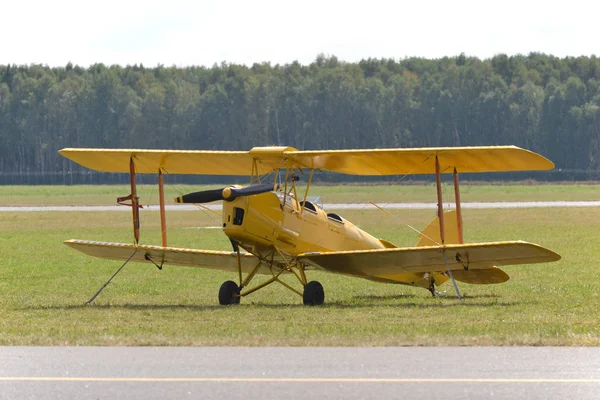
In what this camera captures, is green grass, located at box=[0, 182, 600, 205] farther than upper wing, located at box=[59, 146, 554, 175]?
Yes

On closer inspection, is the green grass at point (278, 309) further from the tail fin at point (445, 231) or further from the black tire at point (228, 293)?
the tail fin at point (445, 231)

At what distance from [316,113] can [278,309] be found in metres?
111

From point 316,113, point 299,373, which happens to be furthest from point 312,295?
point 316,113

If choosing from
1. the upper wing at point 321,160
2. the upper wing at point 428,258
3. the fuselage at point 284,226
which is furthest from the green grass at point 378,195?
the upper wing at point 428,258

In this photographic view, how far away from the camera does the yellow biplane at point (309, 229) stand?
49.8 feet

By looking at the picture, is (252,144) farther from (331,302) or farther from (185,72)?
(331,302)

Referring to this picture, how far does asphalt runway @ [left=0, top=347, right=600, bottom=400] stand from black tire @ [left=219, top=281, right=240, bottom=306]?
493 cm

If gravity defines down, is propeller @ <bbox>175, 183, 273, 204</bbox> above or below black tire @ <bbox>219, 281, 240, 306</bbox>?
above

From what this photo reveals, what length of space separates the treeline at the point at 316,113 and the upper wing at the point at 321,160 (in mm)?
101164

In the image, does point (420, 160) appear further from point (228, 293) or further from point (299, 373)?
point (299, 373)

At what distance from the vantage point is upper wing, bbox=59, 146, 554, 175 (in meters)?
15.6

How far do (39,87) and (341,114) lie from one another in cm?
4292

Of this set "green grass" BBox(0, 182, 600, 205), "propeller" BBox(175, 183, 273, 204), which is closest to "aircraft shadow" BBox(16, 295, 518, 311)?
"propeller" BBox(175, 183, 273, 204)

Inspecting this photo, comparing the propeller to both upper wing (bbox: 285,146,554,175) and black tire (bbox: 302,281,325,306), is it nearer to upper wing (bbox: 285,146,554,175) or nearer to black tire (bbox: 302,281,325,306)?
upper wing (bbox: 285,146,554,175)
